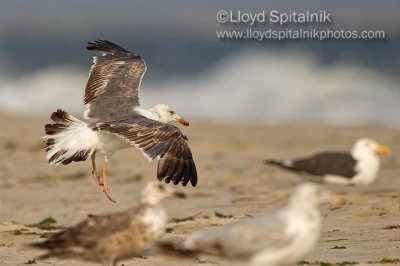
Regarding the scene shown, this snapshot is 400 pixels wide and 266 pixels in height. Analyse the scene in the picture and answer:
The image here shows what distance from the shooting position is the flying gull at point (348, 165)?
11.7 m

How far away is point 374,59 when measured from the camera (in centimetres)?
→ 3600

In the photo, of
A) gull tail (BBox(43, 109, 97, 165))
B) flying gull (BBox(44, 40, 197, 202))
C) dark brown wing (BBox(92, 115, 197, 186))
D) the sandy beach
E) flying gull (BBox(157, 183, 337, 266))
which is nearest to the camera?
flying gull (BBox(157, 183, 337, 266))

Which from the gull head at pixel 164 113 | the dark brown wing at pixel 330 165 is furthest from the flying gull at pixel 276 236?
the gull head at pixel 164 113

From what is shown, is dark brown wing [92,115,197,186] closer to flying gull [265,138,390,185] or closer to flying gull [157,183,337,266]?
flying gull [265,138,390,185]

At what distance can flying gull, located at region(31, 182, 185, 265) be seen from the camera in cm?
667

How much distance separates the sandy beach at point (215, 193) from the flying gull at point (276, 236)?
1889 millimetres

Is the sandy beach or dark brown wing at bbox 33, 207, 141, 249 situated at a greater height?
the sandy beach

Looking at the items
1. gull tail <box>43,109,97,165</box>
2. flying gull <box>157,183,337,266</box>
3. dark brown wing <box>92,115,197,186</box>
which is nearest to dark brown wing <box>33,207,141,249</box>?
flying gull <box>157,183,337,266</box>

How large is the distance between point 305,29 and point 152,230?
2679 cm

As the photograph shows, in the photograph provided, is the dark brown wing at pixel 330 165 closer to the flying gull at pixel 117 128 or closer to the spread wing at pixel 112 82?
the flying gull at pixel 117 128

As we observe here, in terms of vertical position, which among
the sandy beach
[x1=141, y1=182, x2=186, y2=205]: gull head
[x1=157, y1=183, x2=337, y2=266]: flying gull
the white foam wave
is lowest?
[x1=157, y1=183, x2=337, y2=266]: flying gull

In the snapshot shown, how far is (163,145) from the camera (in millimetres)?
10117

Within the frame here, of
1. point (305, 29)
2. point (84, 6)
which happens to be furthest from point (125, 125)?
point (84, 6)

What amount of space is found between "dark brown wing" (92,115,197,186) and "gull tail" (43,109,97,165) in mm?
500
